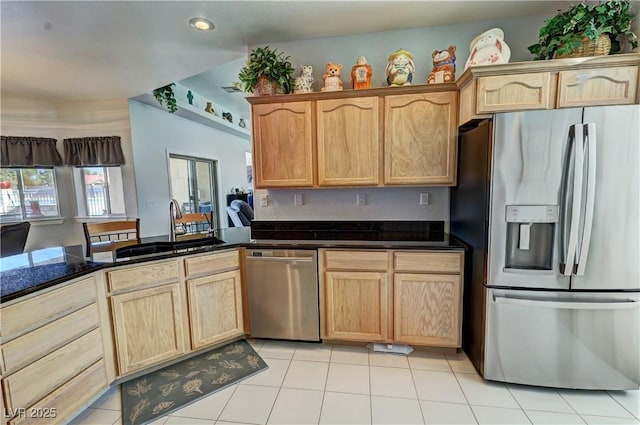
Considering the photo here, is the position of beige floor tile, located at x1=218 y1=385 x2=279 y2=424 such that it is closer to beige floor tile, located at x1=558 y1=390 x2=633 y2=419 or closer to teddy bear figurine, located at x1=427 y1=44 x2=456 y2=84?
beige floor tile, located at x1=558 y1=390 x2=633 y2=419

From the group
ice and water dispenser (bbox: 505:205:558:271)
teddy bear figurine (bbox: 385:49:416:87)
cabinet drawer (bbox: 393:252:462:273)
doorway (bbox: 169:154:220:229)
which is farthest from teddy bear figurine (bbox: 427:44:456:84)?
doorway (bbox: 169:154:220:229)

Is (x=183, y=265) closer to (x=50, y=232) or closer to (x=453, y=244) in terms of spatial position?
(x=453, y=244)

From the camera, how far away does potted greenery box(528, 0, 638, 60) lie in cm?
184

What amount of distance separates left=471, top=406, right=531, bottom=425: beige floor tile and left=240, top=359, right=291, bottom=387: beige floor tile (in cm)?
125

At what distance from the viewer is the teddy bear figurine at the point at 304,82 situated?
2527mm

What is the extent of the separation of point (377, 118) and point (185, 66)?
7.54 ft

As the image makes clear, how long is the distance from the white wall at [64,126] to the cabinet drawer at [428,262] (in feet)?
13.8

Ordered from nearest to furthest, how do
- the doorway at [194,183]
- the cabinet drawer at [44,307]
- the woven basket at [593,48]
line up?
the cabinet drawer at [44,307], the woven basket at [593,48], the doorway at [194,183]

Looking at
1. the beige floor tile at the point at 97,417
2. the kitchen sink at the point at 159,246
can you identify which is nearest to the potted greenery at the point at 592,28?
the kitchen sink at the point at 159,246

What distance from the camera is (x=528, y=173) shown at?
1754mm

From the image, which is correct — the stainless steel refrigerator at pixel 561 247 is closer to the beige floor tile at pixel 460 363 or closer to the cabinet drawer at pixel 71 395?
the beige floor tile at pixel 460 363

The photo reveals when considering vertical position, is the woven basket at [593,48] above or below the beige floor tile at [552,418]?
above

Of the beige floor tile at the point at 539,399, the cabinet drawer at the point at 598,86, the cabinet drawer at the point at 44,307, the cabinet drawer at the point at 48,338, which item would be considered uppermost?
the cabinet drawer at the point at 598,86

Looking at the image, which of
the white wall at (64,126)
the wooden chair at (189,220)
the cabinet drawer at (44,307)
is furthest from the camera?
the white wall at (64,126)
